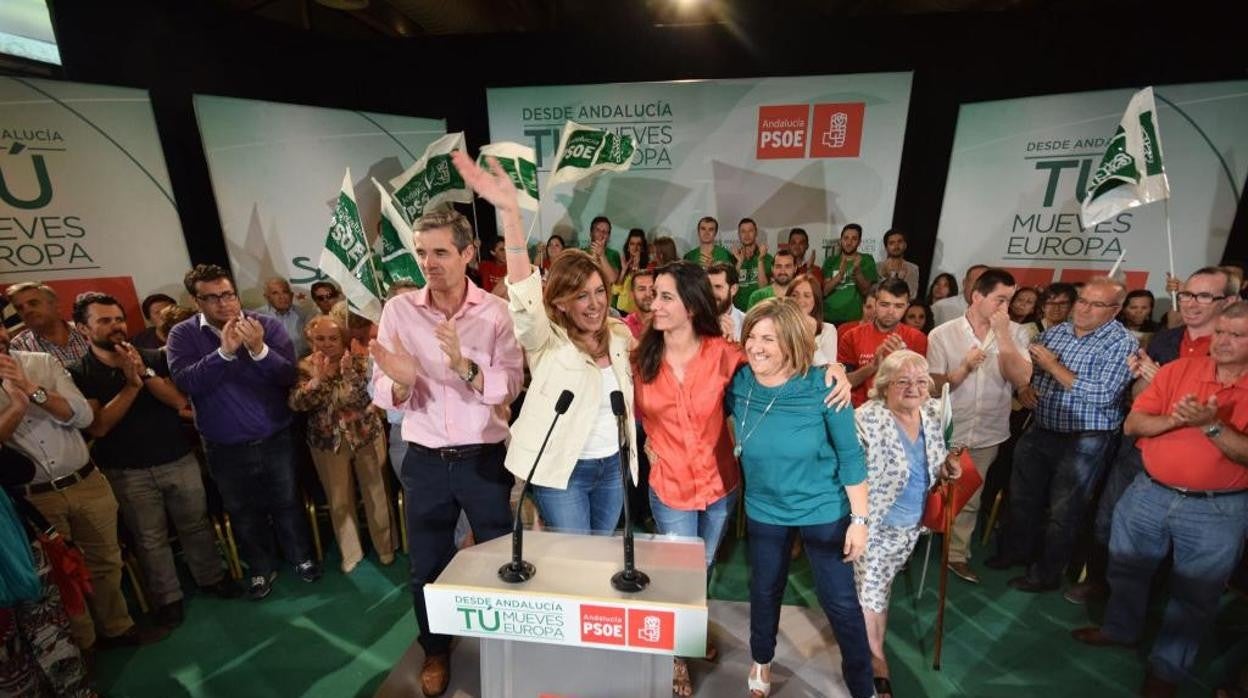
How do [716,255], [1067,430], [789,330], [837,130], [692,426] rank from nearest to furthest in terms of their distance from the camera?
1. [789,330]
2. [692,426]
3. [1067,430]
4. [716,255]
5. [837,130]

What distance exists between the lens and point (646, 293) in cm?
357

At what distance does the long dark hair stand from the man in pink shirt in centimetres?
57

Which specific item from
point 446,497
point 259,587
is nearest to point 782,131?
point 446,497

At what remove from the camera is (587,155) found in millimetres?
5242

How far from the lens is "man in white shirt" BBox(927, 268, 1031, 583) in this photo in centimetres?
317

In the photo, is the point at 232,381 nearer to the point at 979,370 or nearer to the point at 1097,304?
the point at 979,370

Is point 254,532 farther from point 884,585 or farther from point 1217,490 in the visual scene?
point 1217,490

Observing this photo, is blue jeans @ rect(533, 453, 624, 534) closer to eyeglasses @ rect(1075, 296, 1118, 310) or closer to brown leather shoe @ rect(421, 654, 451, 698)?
brown leather shoe @ rect(421, 654, 451, 698)

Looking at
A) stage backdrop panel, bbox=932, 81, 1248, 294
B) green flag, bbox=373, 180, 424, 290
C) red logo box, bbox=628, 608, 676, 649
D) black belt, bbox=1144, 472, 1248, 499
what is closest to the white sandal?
red logo box, bbox=628, 608, 676, 649

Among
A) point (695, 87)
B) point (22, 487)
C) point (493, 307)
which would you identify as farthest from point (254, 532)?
point (695, 87)

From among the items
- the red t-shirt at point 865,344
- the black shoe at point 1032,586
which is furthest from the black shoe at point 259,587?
the black shoe at point 1032,586

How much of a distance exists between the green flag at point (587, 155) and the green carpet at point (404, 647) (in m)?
3.80

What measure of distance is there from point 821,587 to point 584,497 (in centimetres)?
109

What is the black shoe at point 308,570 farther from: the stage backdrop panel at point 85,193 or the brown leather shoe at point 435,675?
the stage backdrop panel at point 85,193
